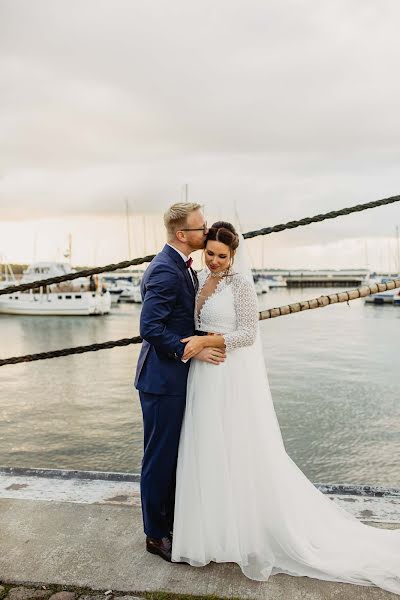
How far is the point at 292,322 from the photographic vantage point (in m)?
36.8

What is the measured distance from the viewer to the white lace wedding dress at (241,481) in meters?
2.59

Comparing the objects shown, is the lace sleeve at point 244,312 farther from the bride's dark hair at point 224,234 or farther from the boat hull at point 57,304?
the boat hull at point 57,304

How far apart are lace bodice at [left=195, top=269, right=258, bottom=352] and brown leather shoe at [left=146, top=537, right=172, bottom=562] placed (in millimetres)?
926

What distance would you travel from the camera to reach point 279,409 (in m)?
12.2

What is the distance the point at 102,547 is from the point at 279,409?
9.83m

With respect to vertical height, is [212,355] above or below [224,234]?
below

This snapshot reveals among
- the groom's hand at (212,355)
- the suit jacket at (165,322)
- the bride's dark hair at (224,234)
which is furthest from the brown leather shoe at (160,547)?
the bride's dark hair at (224,234)

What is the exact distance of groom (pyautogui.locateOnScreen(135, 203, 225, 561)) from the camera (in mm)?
2600

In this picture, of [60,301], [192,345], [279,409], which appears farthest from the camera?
[60,301]

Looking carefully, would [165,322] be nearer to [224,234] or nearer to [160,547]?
[224,234]

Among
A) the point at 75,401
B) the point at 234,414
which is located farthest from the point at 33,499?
the point at 75,401

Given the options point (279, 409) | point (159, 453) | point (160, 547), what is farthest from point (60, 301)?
point (160, 547)

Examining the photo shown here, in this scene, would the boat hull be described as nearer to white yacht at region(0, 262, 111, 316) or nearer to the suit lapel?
white yacht at region(0, 262, 111, 316)

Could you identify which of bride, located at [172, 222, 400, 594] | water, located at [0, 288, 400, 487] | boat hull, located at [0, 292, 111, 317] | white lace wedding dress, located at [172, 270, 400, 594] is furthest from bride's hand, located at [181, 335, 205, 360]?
boat hull, located at [0, 292, 111, 317]
